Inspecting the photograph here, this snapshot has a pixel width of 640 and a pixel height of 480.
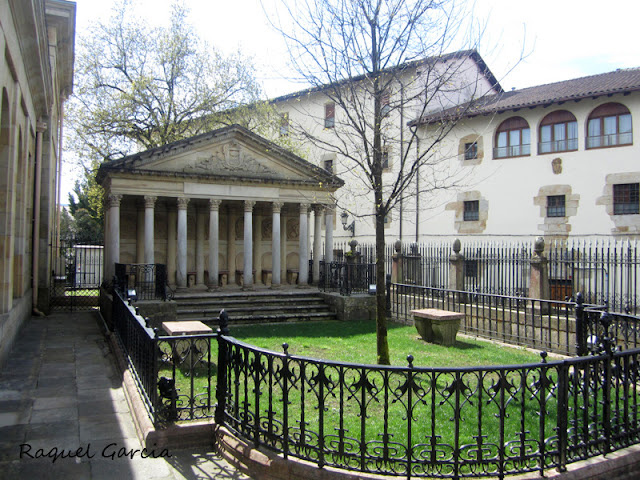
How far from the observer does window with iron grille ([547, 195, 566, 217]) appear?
2320 cm

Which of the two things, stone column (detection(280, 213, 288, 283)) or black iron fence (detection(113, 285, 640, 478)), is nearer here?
black iron fence (detection(113, 285, 640, 478))

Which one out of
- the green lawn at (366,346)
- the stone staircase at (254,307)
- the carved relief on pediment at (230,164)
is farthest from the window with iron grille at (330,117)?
the stone staircase at (254,307)

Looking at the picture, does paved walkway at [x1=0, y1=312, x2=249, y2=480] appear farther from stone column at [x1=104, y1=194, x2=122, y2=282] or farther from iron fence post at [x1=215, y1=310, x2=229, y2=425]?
stone column at [x1=104, y1=194, x2=122, y2=282]

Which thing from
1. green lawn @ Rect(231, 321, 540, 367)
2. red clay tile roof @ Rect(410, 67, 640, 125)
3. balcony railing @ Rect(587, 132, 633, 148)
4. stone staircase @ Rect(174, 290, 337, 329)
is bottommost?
green lawn @ Rect(231, 321, 540, 367)

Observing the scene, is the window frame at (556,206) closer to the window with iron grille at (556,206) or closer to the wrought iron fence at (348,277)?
the window with iron grille at (556,206)

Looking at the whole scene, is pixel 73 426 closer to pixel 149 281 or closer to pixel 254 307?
pixel 149 281

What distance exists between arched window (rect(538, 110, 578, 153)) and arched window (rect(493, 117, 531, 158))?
2.32ft

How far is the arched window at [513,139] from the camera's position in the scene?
78.9 feet

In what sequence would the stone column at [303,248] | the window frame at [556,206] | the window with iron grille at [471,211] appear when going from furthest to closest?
the window with iron grille at [471,211], the window frame at [556,206], the stone column at [303,248]

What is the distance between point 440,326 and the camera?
1089 centimetres

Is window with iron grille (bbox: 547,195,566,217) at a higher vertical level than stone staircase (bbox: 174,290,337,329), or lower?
higher

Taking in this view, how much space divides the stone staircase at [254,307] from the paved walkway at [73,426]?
4355 mm

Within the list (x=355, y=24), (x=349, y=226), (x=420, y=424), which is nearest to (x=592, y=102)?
(x=349, y=226)

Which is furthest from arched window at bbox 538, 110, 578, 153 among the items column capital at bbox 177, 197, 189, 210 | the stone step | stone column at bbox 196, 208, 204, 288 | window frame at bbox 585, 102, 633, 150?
column capital at bbox 177, 197, 189, 210
